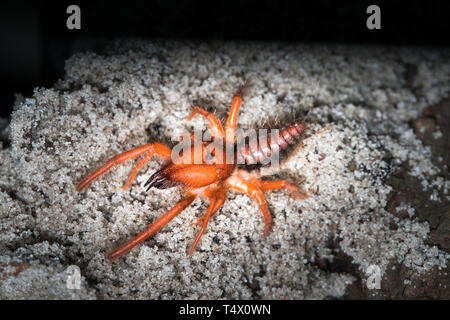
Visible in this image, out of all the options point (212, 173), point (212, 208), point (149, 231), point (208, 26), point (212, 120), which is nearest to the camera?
point (149, 231)

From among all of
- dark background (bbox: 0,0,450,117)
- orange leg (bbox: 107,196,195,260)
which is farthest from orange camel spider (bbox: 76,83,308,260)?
dark background (bbox: 0,0,450,117)

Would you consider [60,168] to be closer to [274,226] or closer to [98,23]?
[98,23]

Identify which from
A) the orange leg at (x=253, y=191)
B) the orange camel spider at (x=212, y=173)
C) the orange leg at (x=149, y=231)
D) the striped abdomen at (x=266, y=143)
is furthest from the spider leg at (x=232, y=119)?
the orange leg at (x=149, y=231)

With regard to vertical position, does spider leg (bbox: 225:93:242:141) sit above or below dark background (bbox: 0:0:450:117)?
below

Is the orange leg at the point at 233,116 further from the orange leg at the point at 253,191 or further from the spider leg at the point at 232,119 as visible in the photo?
the orange leg at the point at 253,191

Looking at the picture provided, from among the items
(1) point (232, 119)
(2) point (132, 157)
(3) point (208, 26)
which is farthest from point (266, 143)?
(3) point (208, 26)

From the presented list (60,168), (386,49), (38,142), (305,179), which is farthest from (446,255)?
(38,142)

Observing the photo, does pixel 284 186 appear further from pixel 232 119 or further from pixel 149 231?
pixel 149 231

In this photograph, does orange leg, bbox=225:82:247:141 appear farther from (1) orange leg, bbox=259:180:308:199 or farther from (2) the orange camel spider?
(1) orange leg, bbox=259:180:308:199
